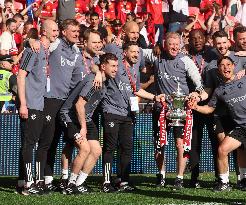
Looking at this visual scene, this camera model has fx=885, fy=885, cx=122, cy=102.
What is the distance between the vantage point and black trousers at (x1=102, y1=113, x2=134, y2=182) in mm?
12625

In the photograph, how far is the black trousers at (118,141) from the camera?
12.6 m

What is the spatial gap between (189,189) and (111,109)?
5.29 ft

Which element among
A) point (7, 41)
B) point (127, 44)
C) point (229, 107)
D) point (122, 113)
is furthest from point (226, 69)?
point (7, 41)

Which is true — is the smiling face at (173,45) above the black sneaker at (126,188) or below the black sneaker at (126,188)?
above

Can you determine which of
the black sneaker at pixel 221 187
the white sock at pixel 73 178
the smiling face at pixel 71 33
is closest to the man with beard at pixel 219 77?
the black sneaker at pixel 221 187

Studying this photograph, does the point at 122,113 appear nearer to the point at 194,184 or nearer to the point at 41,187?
the point at 194,184

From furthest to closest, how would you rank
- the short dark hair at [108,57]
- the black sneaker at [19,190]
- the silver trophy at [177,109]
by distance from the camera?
the silver trophy at [177,109], the short dark hair at [108,57], the black sneaker at [19,190]

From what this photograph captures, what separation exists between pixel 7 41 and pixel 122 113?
19.5 ft

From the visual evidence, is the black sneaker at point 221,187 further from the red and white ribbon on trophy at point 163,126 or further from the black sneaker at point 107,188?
the black sneaker at point 107,188

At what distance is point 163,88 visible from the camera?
1300 centimetres

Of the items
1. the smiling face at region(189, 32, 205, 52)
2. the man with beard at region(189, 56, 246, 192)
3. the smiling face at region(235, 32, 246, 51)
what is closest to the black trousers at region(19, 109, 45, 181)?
the man with beard at region(189, 56, 246, 192)

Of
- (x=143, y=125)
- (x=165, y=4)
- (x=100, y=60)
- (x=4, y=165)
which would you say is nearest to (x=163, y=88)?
(x=100, y=60)

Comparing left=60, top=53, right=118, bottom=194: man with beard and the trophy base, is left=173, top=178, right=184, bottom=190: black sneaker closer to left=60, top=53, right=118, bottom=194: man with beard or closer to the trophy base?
the trophy base

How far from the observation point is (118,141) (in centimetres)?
1288
